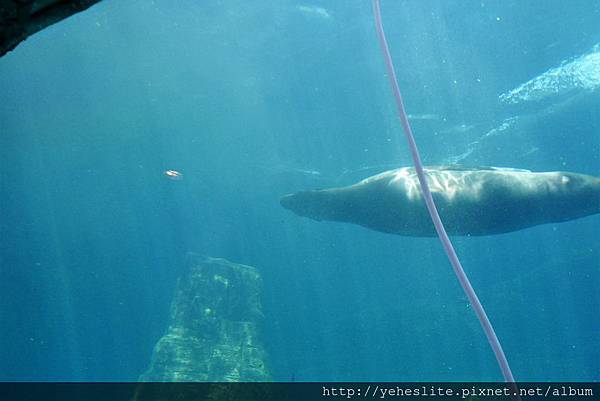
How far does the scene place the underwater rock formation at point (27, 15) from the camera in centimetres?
164

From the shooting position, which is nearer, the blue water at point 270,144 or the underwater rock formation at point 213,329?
the underwater rock formation at point 213,329

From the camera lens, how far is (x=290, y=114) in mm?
17234

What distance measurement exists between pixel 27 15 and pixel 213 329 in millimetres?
14062

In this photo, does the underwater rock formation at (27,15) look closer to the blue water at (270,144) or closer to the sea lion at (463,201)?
the sea lion at (463,201)

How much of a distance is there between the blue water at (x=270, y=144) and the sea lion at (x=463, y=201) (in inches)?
230

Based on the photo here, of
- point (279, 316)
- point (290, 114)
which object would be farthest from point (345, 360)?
point (290, 114)

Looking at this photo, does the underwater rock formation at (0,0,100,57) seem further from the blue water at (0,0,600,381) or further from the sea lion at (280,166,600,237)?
the blue water at (0,0,600,381)

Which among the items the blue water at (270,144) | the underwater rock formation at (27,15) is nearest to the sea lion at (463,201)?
the blue water at (270,144)

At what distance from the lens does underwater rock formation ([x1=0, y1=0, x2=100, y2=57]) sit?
1.64 metres

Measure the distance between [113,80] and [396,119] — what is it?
1038 cm

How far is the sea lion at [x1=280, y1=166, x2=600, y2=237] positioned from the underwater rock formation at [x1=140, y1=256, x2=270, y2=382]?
569 cm

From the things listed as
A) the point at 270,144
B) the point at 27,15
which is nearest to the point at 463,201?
the point at 27,15

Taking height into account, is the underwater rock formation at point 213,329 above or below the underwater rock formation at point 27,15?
below

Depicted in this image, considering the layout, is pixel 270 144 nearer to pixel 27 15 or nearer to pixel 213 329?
pixel 213 329
